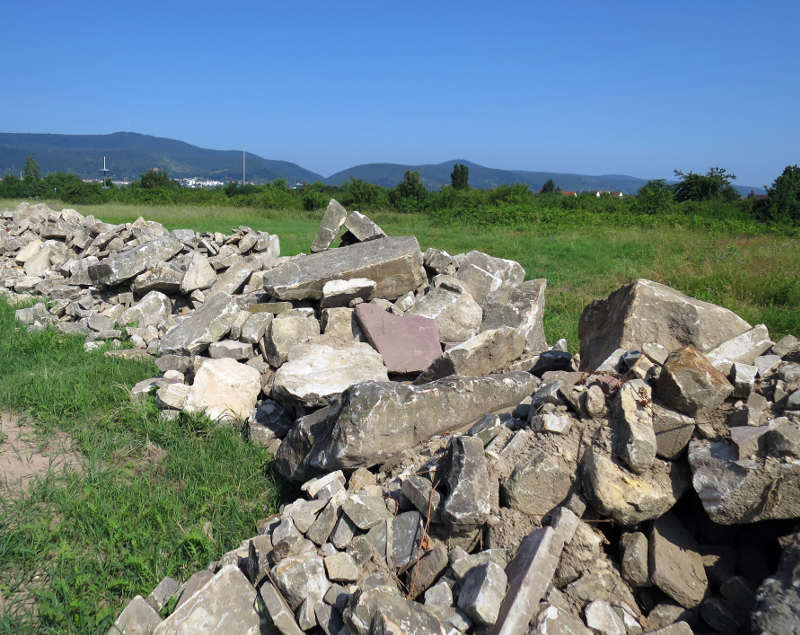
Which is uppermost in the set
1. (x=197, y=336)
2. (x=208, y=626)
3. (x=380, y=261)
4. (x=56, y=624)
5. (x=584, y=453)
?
(x=380, y=261)

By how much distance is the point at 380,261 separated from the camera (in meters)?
6.52

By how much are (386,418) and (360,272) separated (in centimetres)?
303

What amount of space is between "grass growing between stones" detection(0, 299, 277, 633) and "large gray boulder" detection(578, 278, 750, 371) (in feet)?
9.76

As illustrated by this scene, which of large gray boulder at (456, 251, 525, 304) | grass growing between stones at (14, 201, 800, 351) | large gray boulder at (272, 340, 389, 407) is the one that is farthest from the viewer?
grass growing between stones at (14, 201, 800, 351)

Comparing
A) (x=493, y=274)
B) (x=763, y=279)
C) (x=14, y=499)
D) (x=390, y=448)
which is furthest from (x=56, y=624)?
(x=763, y=279)

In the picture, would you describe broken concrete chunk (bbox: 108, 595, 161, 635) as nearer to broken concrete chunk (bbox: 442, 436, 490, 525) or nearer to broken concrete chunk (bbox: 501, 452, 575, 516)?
broken concrete chunk (bbox: 442, 436, 490, 525)

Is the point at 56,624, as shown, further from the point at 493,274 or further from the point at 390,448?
the point at 493,274

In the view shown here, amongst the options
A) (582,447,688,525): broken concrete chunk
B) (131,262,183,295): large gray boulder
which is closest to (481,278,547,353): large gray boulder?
(582,447,688,525): broken concrete chunk

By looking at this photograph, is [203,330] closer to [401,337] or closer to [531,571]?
[401,337]

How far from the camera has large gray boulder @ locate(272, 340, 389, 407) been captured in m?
4.55

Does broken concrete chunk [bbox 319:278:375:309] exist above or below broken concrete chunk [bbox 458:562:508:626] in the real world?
above

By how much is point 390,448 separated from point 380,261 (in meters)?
3.22

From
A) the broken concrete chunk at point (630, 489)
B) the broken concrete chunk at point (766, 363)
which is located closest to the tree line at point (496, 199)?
the broken concrete chunk at point (766, 363)

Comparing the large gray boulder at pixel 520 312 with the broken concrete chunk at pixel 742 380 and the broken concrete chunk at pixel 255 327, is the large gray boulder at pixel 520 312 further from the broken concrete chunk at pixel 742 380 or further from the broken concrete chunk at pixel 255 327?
the broken concrete chunk at pixel 742 380
